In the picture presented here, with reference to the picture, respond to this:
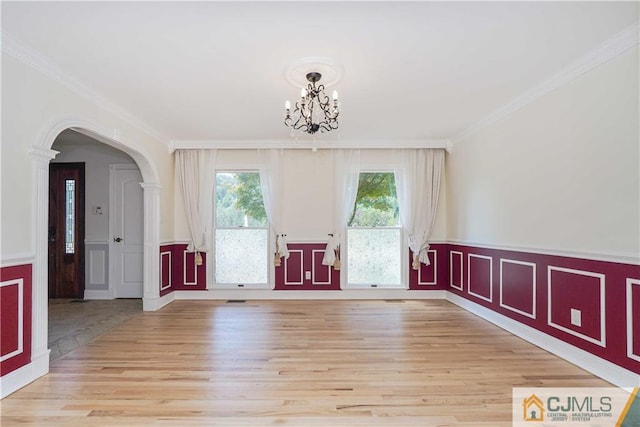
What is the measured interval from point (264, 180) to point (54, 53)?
10.0ft

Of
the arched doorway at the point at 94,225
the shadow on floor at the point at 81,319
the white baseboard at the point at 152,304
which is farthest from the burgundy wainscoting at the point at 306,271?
the arched doorway at the point at 94,225

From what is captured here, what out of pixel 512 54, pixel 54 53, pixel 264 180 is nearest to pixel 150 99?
pixel 54 53

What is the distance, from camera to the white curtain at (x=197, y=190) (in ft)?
17.1

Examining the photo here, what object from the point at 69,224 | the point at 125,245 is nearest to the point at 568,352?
the point at 125,245

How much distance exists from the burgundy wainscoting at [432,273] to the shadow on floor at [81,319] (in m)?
4.15

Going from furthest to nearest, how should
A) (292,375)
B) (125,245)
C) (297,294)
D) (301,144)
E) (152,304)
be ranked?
1. (125,245)
2. (297,294)
3. (301,144)
4. (152,304)
5. (292,375)

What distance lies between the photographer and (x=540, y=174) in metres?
3.20

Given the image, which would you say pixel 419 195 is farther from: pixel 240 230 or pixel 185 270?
pixel 185 270

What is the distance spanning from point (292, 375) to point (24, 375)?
6.65 ft

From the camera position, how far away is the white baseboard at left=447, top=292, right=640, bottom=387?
2.42 meters

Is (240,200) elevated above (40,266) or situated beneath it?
elevated above

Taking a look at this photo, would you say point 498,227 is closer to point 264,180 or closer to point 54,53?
point 264,180

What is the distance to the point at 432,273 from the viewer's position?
17.5ft

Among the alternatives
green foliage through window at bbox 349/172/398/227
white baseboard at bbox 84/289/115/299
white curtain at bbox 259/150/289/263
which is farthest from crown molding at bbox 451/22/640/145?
white baseboard at bbox 84/289/115/299
